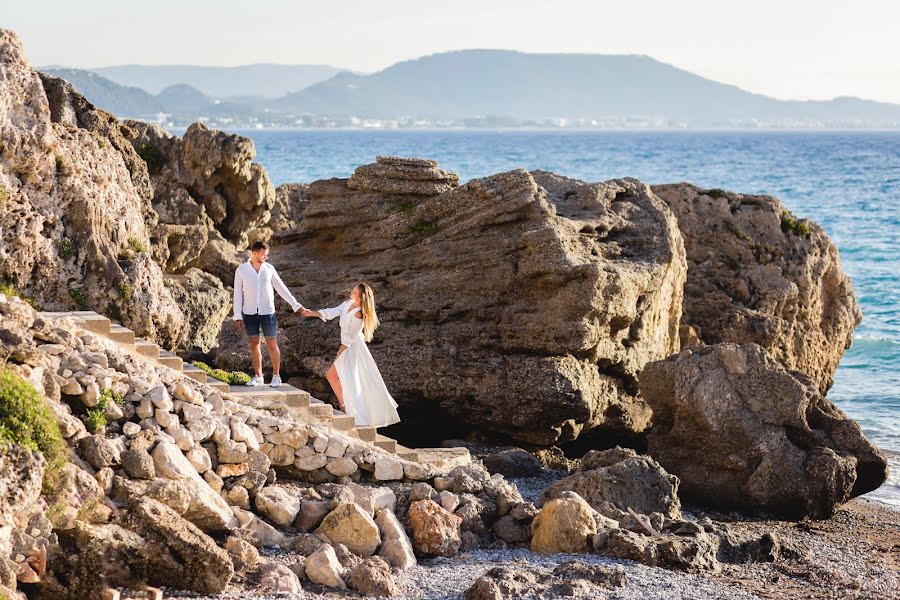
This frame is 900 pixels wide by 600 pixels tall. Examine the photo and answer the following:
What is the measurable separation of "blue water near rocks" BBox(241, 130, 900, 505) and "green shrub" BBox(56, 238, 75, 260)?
47.9 ft

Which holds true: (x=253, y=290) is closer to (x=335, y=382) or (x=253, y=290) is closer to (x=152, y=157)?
(x=335, y=382)

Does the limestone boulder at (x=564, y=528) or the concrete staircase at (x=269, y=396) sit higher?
the concrete staircase at (x=269, y=396)

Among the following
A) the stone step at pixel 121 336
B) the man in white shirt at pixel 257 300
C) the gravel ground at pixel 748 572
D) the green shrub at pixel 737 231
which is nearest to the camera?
the gravel ground at pixel 748 572

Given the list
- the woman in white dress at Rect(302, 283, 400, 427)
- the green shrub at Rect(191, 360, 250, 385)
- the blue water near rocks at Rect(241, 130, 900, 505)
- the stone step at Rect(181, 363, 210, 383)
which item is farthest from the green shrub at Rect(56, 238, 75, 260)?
the blue water near rocks at Rect(241, 130, 900, 505)

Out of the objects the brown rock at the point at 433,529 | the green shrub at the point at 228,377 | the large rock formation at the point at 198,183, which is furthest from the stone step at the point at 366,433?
the large rock formation at the point at 198,183

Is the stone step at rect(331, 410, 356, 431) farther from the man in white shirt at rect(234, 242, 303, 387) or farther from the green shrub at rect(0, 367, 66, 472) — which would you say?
the green shrub at rect(0, 367, 66, 472)

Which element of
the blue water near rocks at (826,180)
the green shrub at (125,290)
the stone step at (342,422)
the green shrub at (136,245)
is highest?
the green shrub at (136,245)

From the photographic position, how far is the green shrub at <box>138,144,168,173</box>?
29.3 m

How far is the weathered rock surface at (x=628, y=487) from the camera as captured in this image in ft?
58.0

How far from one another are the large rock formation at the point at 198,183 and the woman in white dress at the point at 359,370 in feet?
32.5

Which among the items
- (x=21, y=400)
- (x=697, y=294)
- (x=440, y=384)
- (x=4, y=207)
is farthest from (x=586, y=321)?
(x=21, y=400)

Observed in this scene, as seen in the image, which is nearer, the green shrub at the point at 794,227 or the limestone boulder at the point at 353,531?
the limestone boulder at the point at 353,531

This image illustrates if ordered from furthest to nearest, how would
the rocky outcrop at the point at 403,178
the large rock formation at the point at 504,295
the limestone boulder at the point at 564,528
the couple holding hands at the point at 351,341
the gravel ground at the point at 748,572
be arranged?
the rocky outcrop at the point at 403,178, the large rock formation at the point at 504,295, the couple holding hands at the point at 351,341, the limestone boulder at the point at 564,528, the gravel ground at the point at 748,572

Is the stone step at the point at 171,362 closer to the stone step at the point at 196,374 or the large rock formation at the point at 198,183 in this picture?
the stone step at the point at 196,374
